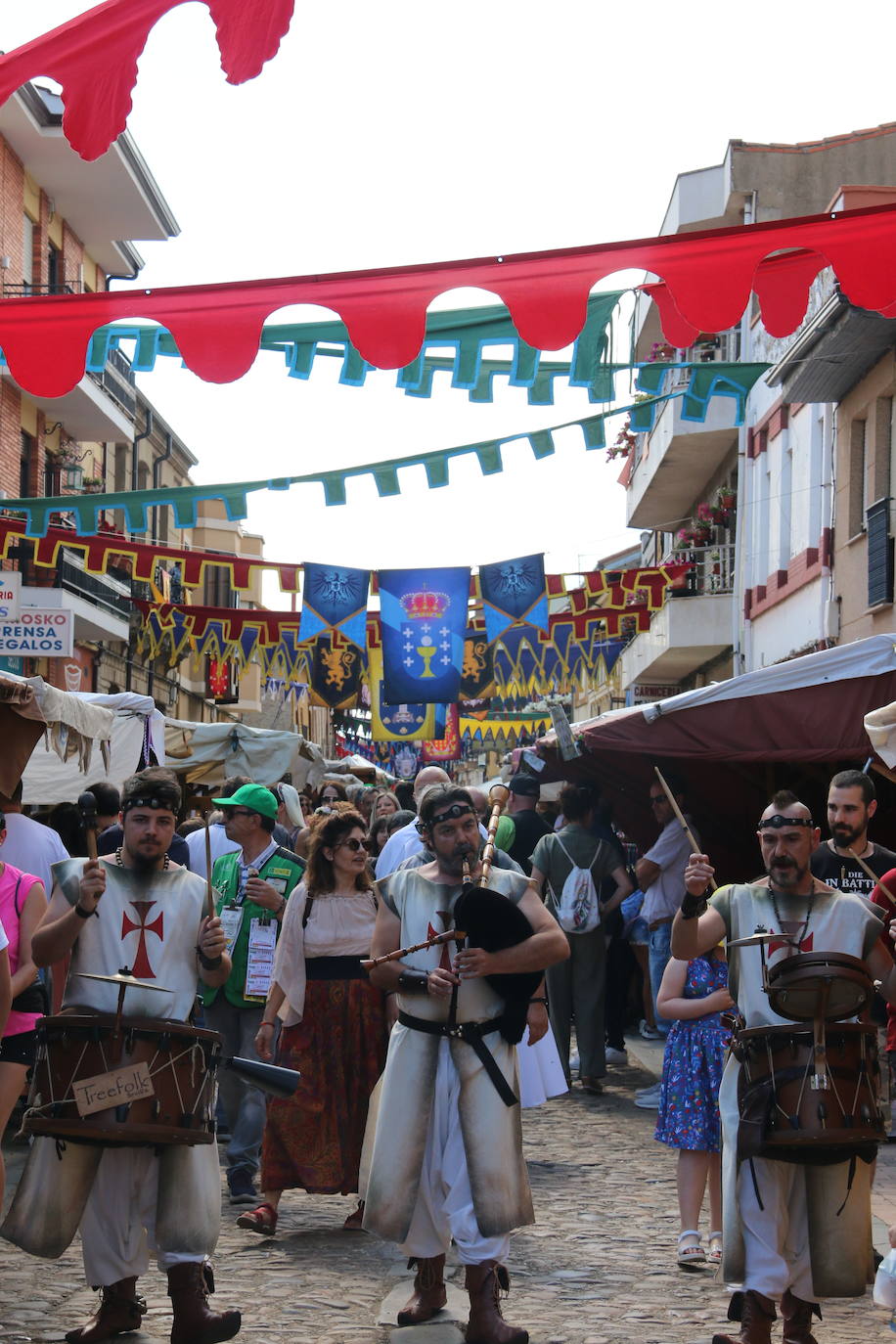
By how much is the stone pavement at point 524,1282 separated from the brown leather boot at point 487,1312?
146 millimetres

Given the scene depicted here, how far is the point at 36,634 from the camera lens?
691 inches

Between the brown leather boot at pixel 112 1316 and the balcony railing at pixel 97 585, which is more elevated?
the balcony railing at pixel 97 585

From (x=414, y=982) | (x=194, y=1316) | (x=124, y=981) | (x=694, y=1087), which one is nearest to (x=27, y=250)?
(x=694, y=1087)

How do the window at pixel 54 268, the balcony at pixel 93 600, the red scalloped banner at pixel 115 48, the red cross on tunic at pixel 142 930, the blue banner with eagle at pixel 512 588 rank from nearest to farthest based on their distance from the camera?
the red scalloped banner at pixel 115 48 → the red cross on tunic at pixel 142 930 → the blue banner with eagle at pixel 512 588 → the balcony at pixel 93 600 → the window at pixel 54 268

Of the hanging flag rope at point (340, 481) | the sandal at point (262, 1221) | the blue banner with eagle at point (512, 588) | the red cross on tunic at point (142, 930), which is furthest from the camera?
the blue banner with eagle at point (512, 588)

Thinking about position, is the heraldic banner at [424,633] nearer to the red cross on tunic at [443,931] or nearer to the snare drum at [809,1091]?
the red cross on tunic at [443,931]

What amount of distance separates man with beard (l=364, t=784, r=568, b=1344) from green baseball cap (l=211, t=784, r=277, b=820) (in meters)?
2.51

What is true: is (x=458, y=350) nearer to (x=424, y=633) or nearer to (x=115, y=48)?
(x=115, y=48)

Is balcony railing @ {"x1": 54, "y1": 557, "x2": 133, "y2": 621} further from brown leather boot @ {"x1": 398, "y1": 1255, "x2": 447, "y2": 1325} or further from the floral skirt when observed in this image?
brown leather boot @ {"x1": 398, "y1": 1255, "x2": 447, "y2": 1325}

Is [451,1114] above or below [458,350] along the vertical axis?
below

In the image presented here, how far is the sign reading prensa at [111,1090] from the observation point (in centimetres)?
545

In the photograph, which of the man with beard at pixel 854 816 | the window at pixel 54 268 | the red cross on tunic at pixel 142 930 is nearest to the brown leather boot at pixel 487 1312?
the red cross on tunic at pixel 142 930

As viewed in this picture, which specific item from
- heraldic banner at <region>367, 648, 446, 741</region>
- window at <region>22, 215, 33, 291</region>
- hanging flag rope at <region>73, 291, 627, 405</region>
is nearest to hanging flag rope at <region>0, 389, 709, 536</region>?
hanging flag rope at <region>73, 291, 627, 405</region>

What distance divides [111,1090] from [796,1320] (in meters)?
2.28
